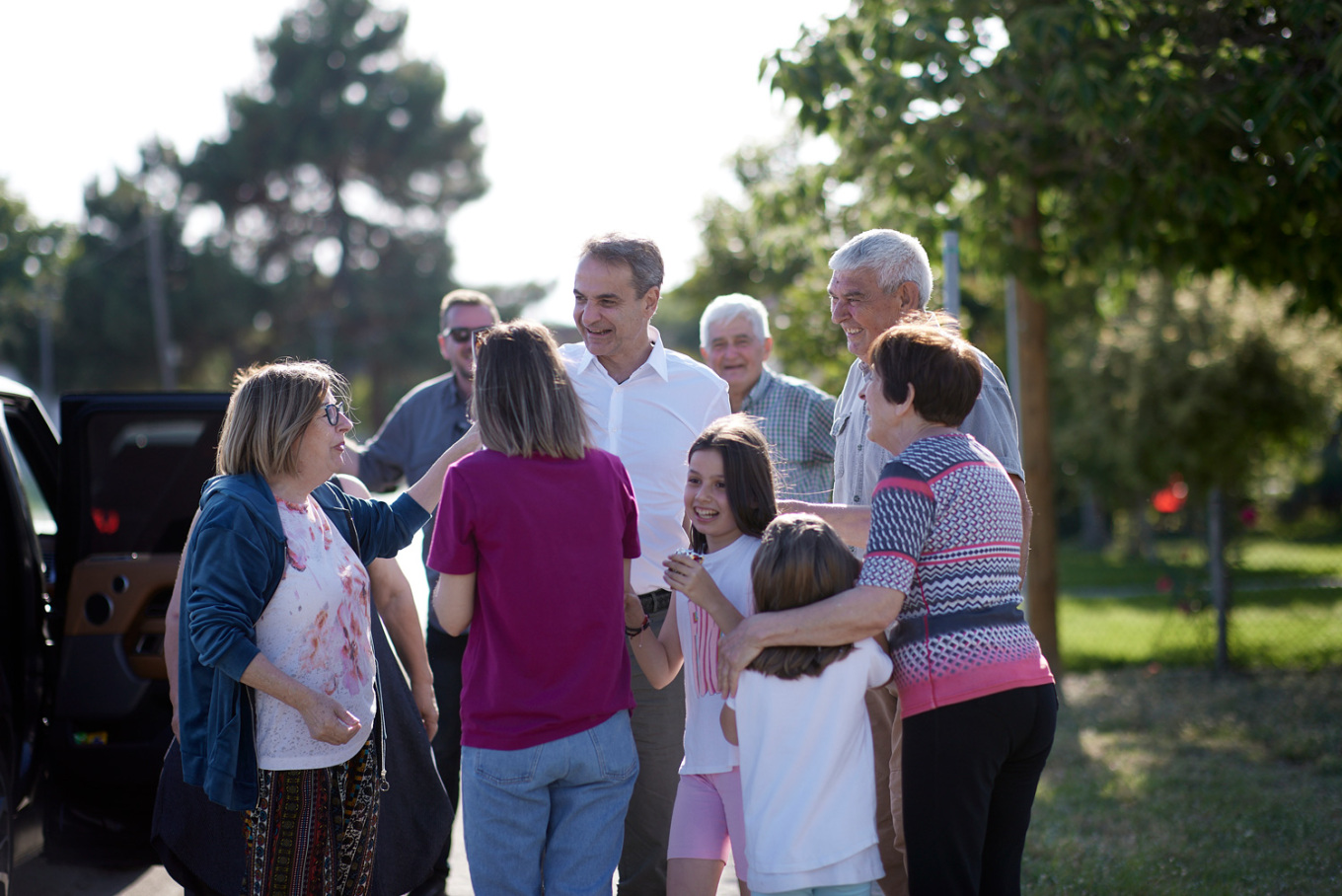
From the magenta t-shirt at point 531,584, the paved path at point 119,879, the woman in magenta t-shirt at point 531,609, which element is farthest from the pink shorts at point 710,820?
the paved path at point 119,879

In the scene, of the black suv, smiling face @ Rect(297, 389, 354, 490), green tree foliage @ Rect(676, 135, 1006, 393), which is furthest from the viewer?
green tree foliage @ Rect(676, 135, 1006, 393)

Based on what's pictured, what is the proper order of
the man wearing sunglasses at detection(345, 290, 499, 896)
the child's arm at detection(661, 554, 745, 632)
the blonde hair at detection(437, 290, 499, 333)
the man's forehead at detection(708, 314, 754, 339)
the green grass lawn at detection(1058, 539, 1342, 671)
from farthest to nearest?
the green grass lawn at detection(1058, 539, 1342, 671) → the blonde hair at detection(437, 290, 499, 333) → the man's forehead at detection(708, 314, 754, 339) → the man wearing sunglasses at detection(345, 290, 499, 896) → the child's arm at detection(661, 554, 745, 632)

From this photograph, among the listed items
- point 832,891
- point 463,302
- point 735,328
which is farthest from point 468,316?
point 832,891

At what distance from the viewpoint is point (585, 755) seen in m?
2.58

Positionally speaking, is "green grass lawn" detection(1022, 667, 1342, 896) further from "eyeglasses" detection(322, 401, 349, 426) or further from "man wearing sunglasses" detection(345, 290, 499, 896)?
"eyeglasses" detection(322, 401, 349, 426)

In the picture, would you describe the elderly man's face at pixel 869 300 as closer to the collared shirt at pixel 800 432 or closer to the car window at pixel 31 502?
the collared shirt at pixel 800 432

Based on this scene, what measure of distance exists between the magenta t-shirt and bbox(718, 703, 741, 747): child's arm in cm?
32

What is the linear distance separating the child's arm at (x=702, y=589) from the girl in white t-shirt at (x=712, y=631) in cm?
9

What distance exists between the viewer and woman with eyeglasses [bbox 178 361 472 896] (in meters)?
2.66

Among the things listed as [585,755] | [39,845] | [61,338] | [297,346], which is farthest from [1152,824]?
[61,338]

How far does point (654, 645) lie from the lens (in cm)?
301

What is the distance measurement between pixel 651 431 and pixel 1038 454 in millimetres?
5825

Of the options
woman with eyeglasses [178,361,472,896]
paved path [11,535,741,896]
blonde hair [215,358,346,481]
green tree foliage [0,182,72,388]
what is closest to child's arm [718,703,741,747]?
woman with eyeglasses [178,361,472,896]

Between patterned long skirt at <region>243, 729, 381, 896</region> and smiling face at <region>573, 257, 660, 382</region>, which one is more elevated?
smiling face at <region>573, 257, 660, 382</region>
